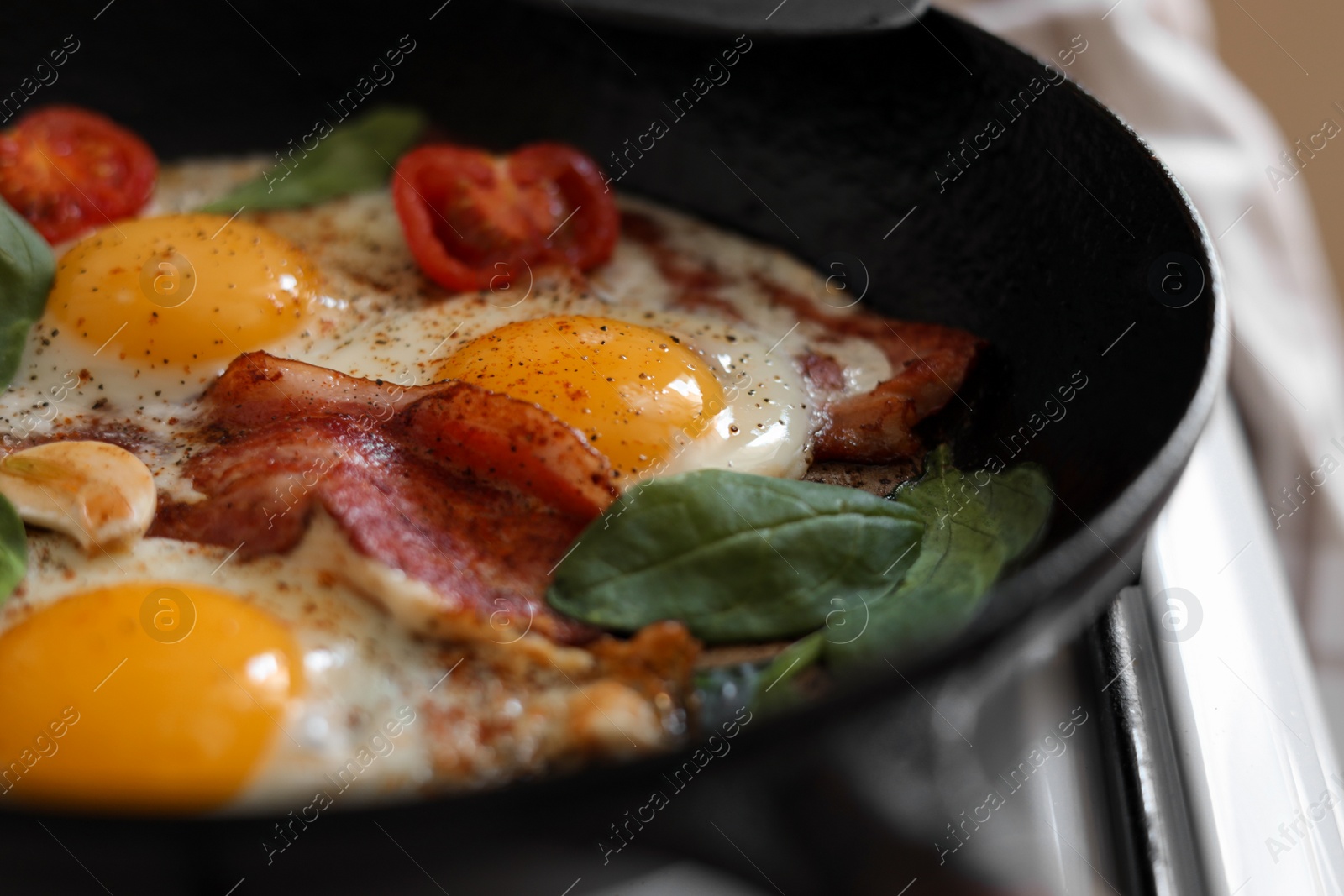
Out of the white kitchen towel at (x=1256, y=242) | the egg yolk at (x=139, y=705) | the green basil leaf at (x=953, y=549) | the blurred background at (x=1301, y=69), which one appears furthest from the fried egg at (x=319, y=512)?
the blurred background at (x=1301, y=69)

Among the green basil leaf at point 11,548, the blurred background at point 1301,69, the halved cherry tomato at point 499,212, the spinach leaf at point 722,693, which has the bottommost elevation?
the green basil leaf at point 11,548

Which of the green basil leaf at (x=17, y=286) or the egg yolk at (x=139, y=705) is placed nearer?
the egg yolk at (x=139, y=705)

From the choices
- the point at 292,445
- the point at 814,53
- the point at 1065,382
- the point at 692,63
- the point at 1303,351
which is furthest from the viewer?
the point at 1303,351

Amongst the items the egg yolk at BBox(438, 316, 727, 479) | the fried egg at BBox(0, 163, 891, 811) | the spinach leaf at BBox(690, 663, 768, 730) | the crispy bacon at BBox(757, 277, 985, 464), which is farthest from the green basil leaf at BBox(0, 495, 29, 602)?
the crispy bacon at BBox(757, 277, 985, 464)

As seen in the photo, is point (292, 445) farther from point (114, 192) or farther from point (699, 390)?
point (114, 192)

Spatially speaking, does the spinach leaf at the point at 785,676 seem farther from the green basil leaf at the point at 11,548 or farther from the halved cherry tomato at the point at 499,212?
the halved cherry tomato at the point at 499,212

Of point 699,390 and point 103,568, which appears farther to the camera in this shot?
point 699,390

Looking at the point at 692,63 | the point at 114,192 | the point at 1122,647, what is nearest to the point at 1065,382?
the point at 1122,647
